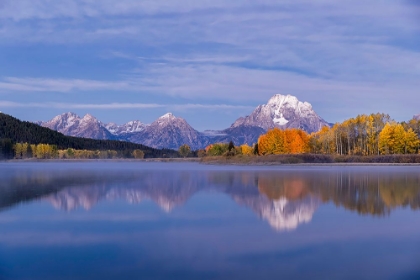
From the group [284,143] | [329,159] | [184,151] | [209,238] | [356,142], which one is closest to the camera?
[209,238]

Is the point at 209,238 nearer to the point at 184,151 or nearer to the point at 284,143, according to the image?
the point at 284,143

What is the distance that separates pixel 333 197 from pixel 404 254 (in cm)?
1063

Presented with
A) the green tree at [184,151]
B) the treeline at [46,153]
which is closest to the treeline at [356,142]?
the green tree at [184,151]

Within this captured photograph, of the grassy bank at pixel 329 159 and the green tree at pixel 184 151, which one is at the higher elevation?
the green tree at pixel 184 151

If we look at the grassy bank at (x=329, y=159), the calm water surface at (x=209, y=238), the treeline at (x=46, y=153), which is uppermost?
the treeline at (x=46, y=153)

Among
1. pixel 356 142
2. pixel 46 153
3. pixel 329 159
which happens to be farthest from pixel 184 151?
pixel 329 159

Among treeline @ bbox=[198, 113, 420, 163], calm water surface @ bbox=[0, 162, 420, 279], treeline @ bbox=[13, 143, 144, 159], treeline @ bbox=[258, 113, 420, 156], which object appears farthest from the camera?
treeline @ bbox=[13, 143, 144, 159]

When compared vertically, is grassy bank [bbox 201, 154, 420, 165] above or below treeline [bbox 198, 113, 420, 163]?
below

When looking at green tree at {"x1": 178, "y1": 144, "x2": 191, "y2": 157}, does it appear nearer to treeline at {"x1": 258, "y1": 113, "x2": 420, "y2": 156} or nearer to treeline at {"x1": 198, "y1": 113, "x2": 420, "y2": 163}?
treeline at {"x1": 198, "y1": 113, "x2": 420, "y2": 163}

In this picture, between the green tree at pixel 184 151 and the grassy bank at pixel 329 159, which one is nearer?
the grassy bank at pixel 329 159

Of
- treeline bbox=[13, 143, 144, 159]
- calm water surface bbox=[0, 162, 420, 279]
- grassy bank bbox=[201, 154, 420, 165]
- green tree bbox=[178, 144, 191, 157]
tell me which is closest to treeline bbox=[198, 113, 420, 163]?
grassy bank bbox=[201, 154, 420, 165]

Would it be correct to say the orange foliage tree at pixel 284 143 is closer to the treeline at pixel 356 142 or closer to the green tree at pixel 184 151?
the treeline at pixel 356 142

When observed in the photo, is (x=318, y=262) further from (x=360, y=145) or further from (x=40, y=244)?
(x=360, y=145)

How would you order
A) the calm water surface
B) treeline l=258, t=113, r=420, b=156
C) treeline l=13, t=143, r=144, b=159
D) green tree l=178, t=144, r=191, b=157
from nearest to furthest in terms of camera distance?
the calm water surface
treeline l=258, t=113, r=420, b=156
treeline l=13, t=143, r=144, b=159
green tree l=178, t=144, r=191, b=157
